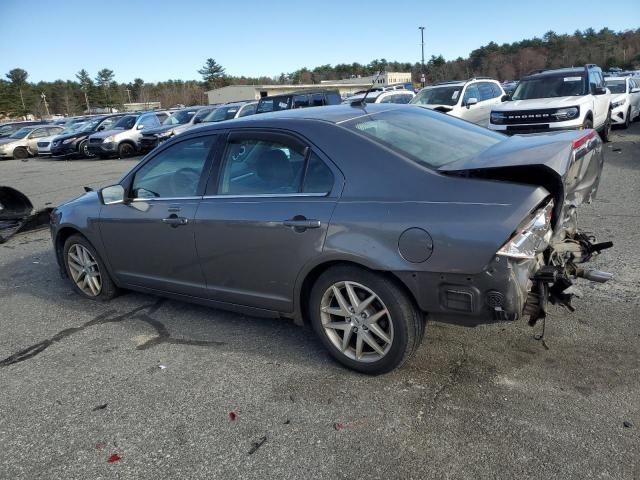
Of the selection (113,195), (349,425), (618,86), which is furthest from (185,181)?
(618,86)

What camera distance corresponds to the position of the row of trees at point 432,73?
89575 millimetres

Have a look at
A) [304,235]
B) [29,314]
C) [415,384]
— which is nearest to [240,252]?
[304,235]

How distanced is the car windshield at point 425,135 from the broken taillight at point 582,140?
602mm

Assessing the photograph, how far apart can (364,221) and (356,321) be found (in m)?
0.65

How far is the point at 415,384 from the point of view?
3150 millimetres

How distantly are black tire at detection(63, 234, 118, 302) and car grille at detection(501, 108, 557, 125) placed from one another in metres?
9.14

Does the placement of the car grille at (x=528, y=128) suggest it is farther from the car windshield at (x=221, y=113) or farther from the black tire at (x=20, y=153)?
the black tire at (x=20, y=153)

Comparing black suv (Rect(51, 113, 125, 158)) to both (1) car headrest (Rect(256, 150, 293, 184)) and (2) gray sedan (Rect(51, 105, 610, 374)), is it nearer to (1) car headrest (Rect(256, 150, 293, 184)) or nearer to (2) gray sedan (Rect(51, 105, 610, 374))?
(2) gray sedan (Rect(51, 105, 610, 374))

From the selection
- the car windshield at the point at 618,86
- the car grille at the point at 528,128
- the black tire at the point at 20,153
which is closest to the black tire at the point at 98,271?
the car grille at the point at 528,128

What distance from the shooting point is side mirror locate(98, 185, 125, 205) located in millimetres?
4461

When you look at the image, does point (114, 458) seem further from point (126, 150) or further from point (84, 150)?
point (84, 150)

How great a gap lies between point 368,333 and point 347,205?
0.82 metres

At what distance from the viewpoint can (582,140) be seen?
335 centimetres

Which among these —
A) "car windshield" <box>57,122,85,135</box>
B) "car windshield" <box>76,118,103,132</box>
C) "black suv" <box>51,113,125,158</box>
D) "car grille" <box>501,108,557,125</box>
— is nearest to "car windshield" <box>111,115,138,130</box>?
"black suv" <box>51,113,125,158</box>
